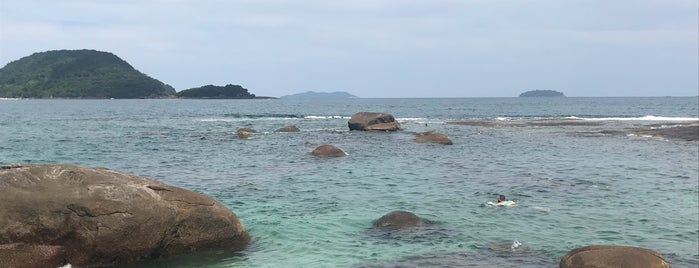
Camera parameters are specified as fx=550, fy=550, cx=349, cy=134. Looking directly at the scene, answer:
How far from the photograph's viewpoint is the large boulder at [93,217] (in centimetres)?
1170

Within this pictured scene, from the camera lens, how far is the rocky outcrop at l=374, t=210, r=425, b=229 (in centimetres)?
1664

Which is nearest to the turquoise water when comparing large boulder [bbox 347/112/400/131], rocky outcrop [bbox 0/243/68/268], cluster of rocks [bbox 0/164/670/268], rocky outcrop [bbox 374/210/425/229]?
rocky outcrop [bbox 374/210/425/229]

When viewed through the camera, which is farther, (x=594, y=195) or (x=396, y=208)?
(x=594, y=195)

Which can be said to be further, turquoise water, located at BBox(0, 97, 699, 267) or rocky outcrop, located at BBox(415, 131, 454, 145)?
rocky outcrop, located at BBox(415, 131, 454, 145)

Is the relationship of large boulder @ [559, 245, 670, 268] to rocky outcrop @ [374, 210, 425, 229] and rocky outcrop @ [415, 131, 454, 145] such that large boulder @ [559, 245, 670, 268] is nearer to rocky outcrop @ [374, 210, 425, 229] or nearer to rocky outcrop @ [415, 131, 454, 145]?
rocky outcrop @ [374, 210, 425, 229]

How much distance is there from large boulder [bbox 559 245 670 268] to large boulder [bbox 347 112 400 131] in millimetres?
47300

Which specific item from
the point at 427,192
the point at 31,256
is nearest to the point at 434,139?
the point at 427,192

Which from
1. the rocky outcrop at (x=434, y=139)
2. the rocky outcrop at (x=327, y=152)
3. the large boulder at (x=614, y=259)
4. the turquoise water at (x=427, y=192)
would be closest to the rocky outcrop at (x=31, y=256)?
the turquoise water at (x=427, y=192)

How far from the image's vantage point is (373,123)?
60188 mm

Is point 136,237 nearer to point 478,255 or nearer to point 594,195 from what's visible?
point 478,255

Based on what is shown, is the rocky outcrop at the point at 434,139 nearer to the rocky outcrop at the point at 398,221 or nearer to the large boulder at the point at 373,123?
the large boulder at the point at 373,123

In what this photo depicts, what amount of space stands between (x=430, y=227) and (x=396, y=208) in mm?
3149

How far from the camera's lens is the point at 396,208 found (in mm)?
19859

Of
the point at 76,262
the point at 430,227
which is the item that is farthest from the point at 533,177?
the point at 76,262
